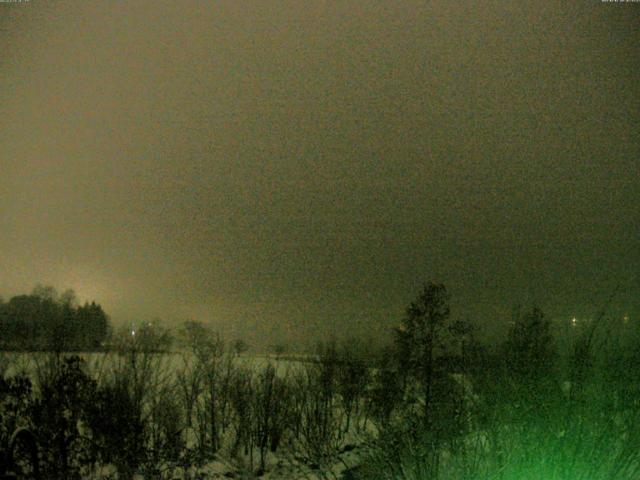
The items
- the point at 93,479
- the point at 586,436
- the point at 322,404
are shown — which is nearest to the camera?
the point at 586,436

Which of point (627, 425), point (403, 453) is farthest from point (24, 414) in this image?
point (627, 425)

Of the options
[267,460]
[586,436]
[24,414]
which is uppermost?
[586,436]

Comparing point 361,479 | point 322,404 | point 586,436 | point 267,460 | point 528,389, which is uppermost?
point 528,389

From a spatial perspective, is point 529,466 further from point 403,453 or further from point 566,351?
point 566,351

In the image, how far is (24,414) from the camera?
8.57 m

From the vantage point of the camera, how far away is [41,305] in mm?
60531

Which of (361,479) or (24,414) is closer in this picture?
(361,479)

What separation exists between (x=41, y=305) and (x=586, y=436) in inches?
2558

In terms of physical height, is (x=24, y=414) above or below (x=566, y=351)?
below

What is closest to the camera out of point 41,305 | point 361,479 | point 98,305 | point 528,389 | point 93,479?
point 528,389

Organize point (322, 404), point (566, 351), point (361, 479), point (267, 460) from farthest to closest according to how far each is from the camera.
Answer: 1. point (322, 404)
2. point (267, 460)
3. point (361, 479)
4. point (566, 351)

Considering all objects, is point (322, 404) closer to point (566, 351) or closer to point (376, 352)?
point (376, 352)

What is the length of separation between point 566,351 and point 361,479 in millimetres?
3199

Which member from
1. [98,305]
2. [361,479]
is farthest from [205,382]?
[98,305]
